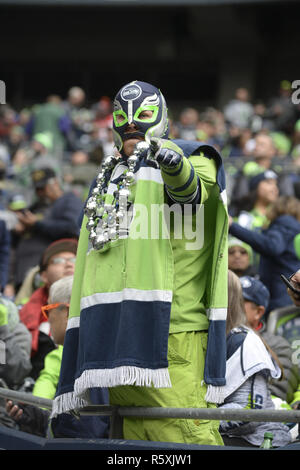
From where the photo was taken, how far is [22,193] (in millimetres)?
11969

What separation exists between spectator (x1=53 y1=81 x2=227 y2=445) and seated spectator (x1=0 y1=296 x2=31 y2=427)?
1.45 meters

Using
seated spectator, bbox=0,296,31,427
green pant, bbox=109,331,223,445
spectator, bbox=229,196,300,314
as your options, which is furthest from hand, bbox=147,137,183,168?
spectator, bbox=229,196,300,314

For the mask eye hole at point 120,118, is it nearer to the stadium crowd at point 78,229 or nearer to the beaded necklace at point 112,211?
the beaded necklace at point 112,211

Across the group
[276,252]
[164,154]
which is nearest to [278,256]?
[276,252]

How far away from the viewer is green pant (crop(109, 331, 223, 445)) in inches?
155

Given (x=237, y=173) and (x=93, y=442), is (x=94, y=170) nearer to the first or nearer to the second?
(x=237, y=173)

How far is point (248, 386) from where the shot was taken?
458 centimetres

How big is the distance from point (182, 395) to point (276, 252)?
3.16 metres

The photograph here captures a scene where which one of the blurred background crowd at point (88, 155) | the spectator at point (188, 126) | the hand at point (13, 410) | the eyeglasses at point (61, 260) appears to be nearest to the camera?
the hand at point (13, 410)

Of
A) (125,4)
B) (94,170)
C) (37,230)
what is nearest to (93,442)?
(37,230)

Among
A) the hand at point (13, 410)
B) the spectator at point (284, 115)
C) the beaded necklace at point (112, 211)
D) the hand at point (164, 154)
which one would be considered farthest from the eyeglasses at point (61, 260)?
the spectator at point (284, 115)

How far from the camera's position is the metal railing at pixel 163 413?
3.58 meters

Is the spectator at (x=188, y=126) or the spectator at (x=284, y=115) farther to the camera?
the spectator at (x=188, y=126)

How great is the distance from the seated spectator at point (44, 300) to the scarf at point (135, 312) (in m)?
1.88
